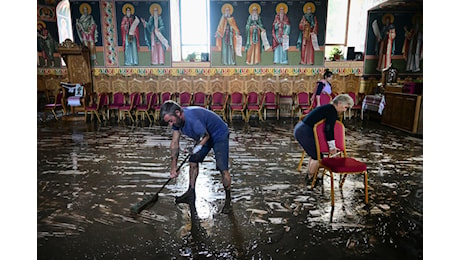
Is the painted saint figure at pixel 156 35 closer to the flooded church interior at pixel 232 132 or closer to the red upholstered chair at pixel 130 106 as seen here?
the flooded church interior at pixel 232 132

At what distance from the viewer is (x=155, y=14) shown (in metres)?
9.24

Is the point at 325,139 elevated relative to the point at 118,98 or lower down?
lower down

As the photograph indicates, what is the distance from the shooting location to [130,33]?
30.7 ft

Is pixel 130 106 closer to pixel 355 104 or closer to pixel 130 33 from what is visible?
pixel 130 33

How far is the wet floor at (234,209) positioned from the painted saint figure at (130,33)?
4.48m

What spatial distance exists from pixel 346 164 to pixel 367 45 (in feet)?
24.3

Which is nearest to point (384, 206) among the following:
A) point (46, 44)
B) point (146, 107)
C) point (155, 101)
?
point (146, 107)

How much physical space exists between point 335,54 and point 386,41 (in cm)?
154

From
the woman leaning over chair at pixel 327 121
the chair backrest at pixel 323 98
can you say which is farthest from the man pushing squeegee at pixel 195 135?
the chair backrest at pixel 323 98

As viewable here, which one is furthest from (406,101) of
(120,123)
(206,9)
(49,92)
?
(49,92)

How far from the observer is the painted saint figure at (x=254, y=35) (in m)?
9.17

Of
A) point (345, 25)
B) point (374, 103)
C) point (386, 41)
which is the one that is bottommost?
point (374, 103)

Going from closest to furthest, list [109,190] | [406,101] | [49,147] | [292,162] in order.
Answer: [109,190] → [292,162] → [49,147] → [406,101]

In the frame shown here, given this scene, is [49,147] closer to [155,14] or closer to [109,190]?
[109,190]
